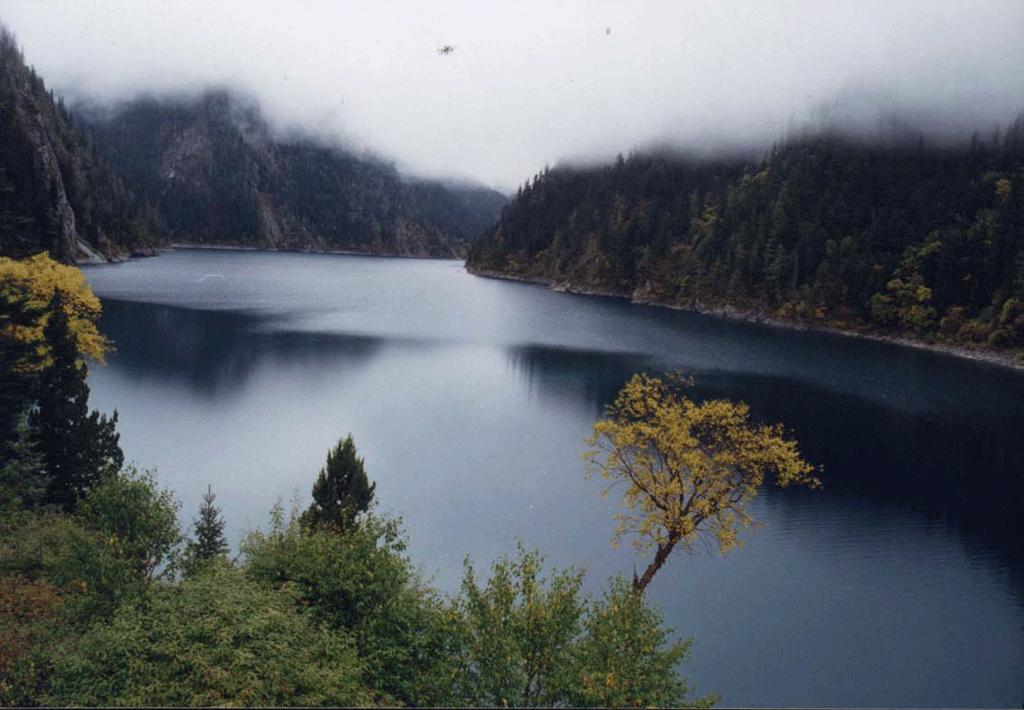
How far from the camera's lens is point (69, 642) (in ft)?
57.3

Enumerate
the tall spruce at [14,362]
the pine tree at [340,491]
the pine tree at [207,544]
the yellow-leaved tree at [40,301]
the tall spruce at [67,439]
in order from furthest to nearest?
1. the yellow-leaved tree at [40,301]
2. the tall spruce at [14,362]
3. the tall spruce at [67,439]
4. the pine tree at [340,491]
5. the pine tree at [207,544]

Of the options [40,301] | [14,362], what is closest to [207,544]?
[14,362]

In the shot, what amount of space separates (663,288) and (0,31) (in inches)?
6853

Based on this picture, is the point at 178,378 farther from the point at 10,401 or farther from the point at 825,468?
the point at 825,468

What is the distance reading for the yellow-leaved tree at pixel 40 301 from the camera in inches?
1750

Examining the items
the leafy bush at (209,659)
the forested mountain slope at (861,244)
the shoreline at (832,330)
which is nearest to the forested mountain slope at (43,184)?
the leafy bush at (209,659)

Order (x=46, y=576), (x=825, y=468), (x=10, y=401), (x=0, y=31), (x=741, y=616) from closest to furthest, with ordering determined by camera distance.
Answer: (x=46, y=576) < (x=741, y=616) < (x=10, y=401) < (x=825, y=468) < (x=0, y=31)

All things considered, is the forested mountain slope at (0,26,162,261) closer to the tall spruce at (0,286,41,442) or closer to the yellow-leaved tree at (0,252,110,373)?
the yellow-leaved tree at (0,252,110,373)

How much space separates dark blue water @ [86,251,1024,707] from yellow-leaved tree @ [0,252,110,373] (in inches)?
296

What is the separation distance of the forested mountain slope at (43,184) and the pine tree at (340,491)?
74905mm

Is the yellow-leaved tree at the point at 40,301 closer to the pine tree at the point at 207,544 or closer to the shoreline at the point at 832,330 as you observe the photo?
the pine tree at the point at 207,544

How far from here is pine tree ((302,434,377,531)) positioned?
103 ft

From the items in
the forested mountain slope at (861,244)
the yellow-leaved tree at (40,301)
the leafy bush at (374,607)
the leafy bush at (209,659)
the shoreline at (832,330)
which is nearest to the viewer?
the leafy bush at (209,659)

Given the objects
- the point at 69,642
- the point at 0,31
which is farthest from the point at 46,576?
the point at 0,31
